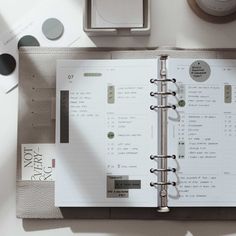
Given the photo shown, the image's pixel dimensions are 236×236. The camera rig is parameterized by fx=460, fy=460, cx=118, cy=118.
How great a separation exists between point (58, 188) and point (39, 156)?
0.28ft

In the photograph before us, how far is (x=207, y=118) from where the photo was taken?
1.01 m

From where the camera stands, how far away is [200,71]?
102 centimetres

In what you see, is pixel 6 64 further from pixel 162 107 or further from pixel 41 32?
pixel 162 107

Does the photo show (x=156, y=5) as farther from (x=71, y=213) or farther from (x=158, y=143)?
(x=71, y=213)

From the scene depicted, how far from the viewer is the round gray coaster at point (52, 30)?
105 centimetres

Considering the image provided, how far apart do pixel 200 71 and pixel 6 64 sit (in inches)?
17.3

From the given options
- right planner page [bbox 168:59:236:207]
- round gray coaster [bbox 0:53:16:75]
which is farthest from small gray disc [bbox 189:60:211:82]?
round gray coaster [bbox 0:53:16:75]

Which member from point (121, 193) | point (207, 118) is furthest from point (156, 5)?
point (121, 193)

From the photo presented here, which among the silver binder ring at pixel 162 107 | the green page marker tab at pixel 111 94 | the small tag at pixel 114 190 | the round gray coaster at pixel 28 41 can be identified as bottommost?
the small tag at pixel 114 190

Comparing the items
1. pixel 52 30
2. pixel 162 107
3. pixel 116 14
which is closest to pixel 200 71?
pixel 162 107

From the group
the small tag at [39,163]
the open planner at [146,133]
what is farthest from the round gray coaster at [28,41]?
the small tag at [39,163]

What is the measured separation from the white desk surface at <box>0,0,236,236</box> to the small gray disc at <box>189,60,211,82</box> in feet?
0.18

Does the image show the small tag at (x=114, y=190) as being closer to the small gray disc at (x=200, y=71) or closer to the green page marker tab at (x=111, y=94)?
the green page marker tab at (x=111, y=94)

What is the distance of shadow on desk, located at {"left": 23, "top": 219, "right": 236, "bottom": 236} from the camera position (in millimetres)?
1022
